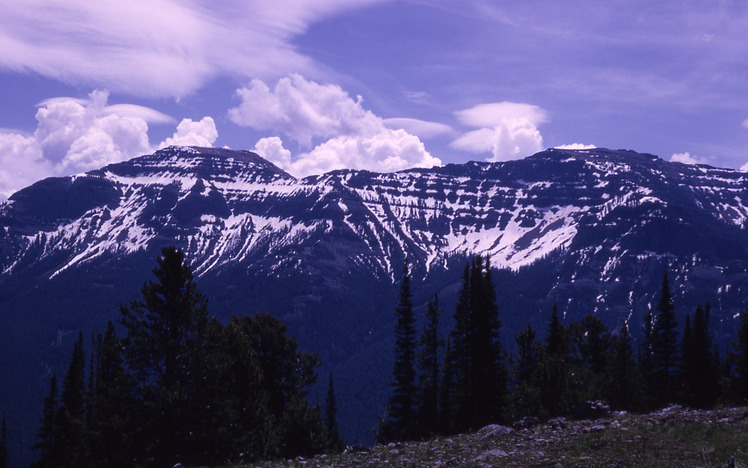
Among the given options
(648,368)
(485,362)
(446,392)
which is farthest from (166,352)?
(648,368)

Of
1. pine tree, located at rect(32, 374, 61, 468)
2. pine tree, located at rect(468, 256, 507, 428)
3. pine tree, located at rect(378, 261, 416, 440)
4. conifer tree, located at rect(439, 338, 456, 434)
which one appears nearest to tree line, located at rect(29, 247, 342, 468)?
pine tree, located at rect(468, 256, 507, 428)

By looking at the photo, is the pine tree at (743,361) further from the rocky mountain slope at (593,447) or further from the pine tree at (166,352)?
the pine tree at (166,352)

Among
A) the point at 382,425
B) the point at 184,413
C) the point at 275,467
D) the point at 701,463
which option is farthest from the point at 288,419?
the point at 382,425

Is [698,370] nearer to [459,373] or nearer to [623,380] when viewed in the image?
[623,380]

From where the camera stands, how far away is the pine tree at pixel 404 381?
61375 millimetres

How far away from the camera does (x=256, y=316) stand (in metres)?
57.4

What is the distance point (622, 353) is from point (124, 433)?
2111 inches

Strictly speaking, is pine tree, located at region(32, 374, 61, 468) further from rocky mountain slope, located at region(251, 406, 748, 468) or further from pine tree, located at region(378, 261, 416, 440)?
rocky mountain slope, located at region(251, 406, 748, 468)

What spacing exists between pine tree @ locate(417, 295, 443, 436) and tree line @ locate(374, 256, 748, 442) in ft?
0.33

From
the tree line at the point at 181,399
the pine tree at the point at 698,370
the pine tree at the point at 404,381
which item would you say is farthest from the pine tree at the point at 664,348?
the tree line at the point at 181,399

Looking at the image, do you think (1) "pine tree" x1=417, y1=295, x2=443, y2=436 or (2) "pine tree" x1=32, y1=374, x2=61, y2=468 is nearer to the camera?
(1) "pine tree" x1=417, y1=295, x2=443, y2=436

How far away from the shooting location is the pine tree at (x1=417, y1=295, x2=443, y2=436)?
61.1 metres

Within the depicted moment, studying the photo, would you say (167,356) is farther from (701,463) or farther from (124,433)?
(701,463)

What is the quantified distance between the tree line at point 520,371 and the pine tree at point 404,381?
0.10 m
